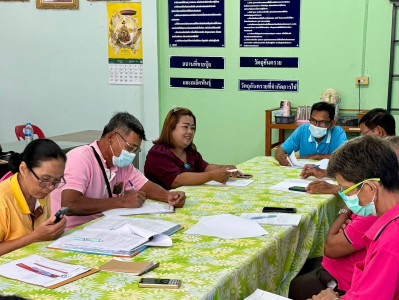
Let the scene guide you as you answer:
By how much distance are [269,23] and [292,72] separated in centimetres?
57

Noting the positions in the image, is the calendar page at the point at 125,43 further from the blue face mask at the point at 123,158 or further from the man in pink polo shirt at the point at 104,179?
the blue face mask at the point at 123,158

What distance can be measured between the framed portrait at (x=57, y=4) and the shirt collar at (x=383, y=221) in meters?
5.40

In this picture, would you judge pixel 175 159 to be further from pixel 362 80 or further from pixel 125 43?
pixel 125 43

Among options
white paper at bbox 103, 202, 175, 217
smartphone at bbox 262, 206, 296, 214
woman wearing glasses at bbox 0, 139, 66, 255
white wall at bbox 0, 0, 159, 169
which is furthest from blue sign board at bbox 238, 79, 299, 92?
woman wearing glasses at bbox 0, 139, 66, 255

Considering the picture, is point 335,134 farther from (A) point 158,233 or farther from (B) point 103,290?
(B) point 103,290

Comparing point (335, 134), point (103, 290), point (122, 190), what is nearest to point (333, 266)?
point (103, 290)

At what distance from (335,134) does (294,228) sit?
1.91m

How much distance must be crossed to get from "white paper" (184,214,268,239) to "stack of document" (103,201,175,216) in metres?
0.25

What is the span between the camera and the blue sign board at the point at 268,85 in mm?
5461

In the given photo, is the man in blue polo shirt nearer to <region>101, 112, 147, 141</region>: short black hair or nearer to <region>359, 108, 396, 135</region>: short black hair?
<region>359, 108, 396, 135</region>: short black hair

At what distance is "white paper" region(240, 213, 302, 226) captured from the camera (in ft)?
8.11

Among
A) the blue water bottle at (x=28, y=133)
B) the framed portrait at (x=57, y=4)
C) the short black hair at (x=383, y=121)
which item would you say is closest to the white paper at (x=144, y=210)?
the short black hair at (x=383, y=121)

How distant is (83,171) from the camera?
273 centimetres

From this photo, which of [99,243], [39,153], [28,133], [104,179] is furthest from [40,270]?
[28,133]
